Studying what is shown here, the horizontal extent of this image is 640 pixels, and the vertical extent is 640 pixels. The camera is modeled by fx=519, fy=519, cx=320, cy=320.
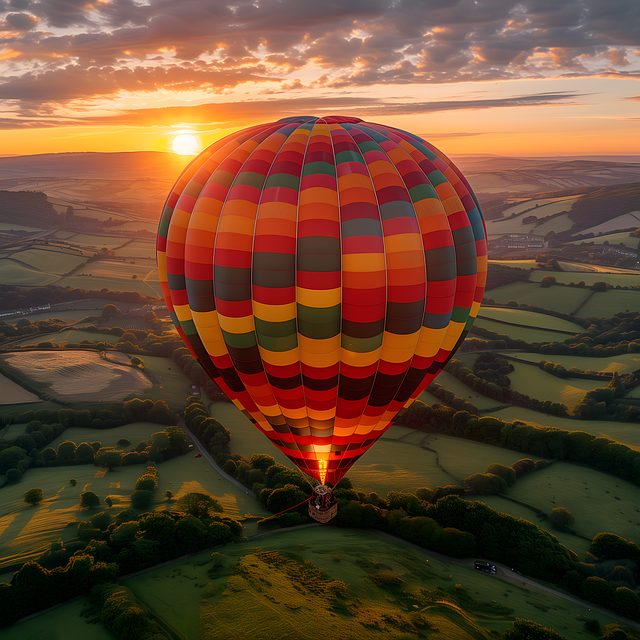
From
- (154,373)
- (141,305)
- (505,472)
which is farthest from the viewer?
(141,305)

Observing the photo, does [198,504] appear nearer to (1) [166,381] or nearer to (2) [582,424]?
(1) [166,381]

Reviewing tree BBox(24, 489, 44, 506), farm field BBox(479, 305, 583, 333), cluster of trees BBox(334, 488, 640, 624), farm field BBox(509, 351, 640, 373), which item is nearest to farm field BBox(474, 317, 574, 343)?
farm field BBox(479, 305, 583, 333)

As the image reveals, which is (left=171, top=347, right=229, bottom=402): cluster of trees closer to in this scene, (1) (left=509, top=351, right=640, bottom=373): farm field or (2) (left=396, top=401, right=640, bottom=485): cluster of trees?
(2) (left=396, top=401, right=640, bottom=485): cluster of trees

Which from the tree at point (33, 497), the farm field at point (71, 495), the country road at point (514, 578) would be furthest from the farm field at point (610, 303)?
the tree at point (33, 497)

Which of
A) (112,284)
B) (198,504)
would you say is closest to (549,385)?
(198,504)

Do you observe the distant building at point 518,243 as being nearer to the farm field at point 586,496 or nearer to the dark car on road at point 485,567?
the farm field at point 586,496

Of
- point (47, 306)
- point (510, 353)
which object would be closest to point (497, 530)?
point (510, 353)

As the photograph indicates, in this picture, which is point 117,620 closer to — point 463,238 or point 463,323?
point 463,323
